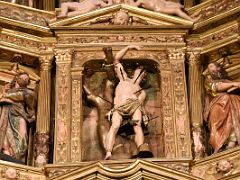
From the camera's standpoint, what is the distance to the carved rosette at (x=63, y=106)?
636 inches

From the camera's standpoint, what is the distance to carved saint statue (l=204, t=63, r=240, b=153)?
16078 millimetres

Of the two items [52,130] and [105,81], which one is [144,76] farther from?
[52,130]

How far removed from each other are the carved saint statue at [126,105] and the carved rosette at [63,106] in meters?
0.69

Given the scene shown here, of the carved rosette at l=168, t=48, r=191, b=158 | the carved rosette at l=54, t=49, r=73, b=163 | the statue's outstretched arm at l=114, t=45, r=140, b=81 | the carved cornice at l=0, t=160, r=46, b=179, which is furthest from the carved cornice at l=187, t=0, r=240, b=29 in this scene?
the carved cornice at l=0, t=160, r=46, b=179

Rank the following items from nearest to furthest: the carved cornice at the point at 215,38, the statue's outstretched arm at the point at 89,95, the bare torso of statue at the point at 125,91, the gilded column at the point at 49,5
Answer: the bare torso of statue at the point at 125,91, the statue's outstretched arm at the point at 89,95, the carved cornice at the point at 215,38, the gilded column at the point at 49,5

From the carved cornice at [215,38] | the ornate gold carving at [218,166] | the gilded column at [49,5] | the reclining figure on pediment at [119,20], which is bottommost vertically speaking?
the ornate gold carving at [218,166]

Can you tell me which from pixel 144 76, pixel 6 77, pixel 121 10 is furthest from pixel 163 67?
pixel 6 77

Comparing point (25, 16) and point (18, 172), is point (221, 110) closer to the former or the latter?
point (18, 172)

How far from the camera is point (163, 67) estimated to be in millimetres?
17266

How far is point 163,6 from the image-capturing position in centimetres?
1820

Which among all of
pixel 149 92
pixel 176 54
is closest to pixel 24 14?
pixel 149 92

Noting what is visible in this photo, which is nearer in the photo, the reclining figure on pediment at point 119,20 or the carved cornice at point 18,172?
the carved cornice at point 18,172

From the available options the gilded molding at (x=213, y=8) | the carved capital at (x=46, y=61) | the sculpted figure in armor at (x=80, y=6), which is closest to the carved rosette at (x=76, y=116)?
the carved capital at (x=46, y=61)

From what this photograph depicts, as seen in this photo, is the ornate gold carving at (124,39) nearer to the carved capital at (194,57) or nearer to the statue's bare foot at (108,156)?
the carved capital at (194,57)
